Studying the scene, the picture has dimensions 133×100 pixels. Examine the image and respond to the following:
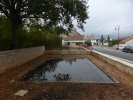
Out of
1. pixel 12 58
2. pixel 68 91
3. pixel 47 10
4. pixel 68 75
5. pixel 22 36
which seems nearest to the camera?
pixel 68 91

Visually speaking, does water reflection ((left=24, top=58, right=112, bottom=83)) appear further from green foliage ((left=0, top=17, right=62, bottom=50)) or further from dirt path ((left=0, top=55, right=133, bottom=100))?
green foliage ((left=0, top=17, right=62, bottom=50))

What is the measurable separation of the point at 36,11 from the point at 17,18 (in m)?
2.93

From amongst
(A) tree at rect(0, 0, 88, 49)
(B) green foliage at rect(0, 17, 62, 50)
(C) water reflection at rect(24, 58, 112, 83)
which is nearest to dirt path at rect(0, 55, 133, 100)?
(C) water reflection at rect(24, 58, 112, 83)

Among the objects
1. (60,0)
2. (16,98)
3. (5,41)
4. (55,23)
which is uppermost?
(60,0)

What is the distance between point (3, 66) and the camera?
45.6ft

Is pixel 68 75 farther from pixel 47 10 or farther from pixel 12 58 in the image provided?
pixel 47 10

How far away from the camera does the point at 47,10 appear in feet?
55.2

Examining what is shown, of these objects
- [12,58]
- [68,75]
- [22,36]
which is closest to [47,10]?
[12,58]

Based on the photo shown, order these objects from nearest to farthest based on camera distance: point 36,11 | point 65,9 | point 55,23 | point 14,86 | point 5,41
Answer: point 14,86, point 36,11, point 65,9, point 55,23, point 5,41

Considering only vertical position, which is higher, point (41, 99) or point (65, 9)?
point (65, 9)

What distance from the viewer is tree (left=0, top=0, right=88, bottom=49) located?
1634 cm

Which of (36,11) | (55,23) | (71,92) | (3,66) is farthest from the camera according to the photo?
(55,23)

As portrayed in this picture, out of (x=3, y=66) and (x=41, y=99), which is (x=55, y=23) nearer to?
(x=3, y=66)

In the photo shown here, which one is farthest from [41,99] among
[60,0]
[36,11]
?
[60,0]
